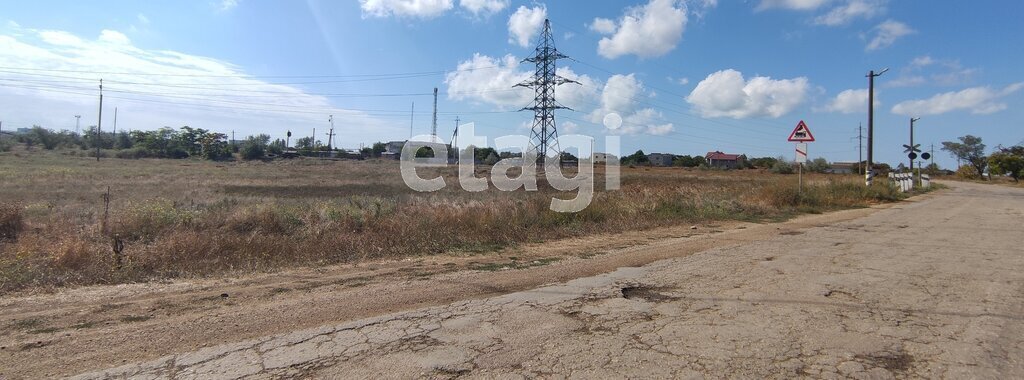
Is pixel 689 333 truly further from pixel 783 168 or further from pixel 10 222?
pixel 783 168

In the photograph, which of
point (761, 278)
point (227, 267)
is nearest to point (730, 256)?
point (761, 278)

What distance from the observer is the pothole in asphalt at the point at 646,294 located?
5.20 metres

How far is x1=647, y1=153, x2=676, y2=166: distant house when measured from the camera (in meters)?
105

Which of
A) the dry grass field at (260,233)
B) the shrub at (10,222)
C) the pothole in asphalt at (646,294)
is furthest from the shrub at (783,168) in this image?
the shrub at (10,222)

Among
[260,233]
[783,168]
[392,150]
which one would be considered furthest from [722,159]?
[260,233]

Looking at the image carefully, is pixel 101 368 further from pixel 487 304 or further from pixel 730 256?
pixel 730 256

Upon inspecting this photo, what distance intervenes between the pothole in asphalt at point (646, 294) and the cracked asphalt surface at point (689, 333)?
29mm

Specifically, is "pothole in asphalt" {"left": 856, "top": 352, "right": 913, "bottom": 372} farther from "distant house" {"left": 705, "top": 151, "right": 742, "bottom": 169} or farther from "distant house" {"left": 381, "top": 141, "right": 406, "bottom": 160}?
"distant house" {"left": 705, "top": 151, "right": 742, "bottom": 169}

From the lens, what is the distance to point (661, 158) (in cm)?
10775

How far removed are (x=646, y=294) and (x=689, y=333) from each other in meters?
1.24

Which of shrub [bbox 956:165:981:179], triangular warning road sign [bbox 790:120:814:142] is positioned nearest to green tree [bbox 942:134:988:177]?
shrub [bbox 956:165:981:179]

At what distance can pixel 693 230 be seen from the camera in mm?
11039

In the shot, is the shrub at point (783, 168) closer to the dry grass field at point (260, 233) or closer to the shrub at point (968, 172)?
the shrub at point (968, 172)

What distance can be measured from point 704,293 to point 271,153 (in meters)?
91.2
